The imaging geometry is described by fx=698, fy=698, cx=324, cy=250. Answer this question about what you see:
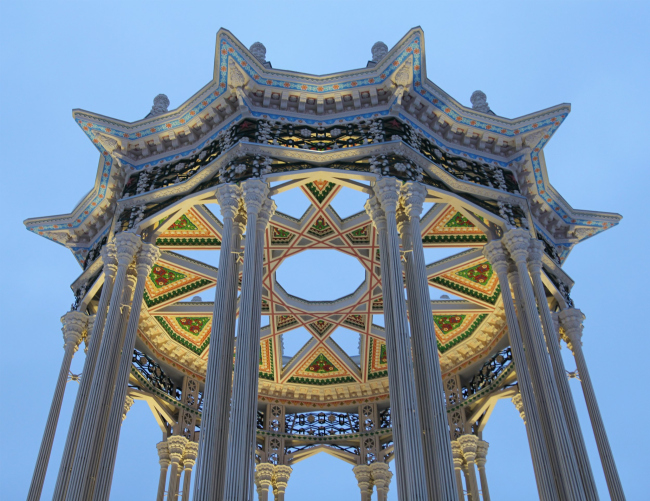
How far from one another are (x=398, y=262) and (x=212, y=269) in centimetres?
845

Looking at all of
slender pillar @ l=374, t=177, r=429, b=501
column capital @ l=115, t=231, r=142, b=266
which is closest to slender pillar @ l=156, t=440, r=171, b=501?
column capital @ l=115, t=231, r=142, b=266

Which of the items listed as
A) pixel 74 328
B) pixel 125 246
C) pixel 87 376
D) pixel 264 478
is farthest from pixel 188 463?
pixel 125 246

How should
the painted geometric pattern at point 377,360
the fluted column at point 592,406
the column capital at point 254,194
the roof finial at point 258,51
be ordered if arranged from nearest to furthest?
the column capital at point 254,194
the fluted column at point 592,406
the roof finial at point 258,51
the painted geometric pattern at point 377,360

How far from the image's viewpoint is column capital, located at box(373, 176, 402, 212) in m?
13.7

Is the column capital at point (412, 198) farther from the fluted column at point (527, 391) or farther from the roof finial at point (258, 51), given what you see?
the roof finial at point (258, 51)

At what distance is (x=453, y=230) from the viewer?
18.3 metres

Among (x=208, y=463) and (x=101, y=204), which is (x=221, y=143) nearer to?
(x=101, y=204)

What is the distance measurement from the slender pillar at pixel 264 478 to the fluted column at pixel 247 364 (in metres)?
10.8

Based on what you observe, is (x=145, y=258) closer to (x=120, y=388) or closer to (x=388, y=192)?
(x=120, y=388)

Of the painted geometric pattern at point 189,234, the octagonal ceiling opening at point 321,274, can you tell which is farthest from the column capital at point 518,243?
the octagonal ceiling opening at point 321,274

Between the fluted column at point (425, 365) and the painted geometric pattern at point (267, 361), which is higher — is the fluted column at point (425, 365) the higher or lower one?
the lower one

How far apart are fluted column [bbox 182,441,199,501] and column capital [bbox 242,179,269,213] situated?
9828 millimetres

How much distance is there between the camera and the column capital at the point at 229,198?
13867 millimetres

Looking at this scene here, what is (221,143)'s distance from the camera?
15.4 m
